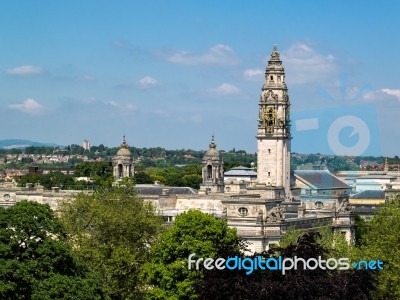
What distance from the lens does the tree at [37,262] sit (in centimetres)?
4128

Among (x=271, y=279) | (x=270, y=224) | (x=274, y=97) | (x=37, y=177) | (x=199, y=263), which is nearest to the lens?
(x=271, y=279)

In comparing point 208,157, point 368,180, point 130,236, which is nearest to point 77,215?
point 130,236

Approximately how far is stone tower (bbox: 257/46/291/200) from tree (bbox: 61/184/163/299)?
42.3m

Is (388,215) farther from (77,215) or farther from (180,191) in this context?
(180,191)

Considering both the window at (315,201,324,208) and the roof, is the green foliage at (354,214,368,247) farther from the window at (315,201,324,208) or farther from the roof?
the roof

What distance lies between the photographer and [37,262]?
138ft

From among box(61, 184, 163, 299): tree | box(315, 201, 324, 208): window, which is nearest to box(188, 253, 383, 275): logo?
box(61, 184, 163, 299): tree

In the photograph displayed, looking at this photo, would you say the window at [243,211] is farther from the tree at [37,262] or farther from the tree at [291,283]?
the tree at [291,283]

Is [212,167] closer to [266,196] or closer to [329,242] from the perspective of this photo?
[266,196]

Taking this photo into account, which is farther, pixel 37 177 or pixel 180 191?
pixel 37 177

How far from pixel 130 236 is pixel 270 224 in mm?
18595

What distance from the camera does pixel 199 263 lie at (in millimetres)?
48219

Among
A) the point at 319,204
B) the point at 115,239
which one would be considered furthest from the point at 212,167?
the point at 115,239

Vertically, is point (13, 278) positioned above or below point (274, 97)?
below
